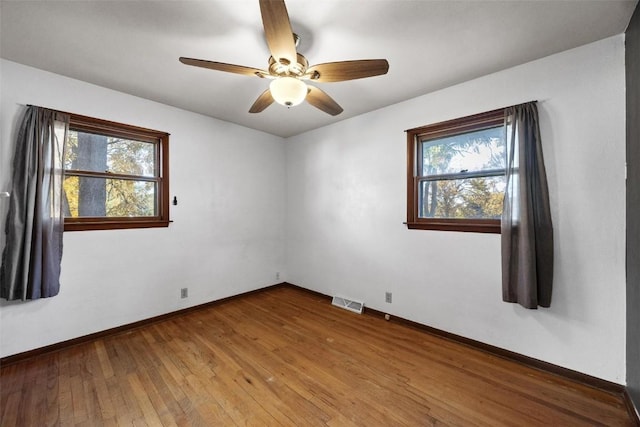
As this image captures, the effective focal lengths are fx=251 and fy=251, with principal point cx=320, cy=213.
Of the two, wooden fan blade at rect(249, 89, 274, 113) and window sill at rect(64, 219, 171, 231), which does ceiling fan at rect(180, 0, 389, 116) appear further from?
window sill at rect(64, 219, 171, 231)

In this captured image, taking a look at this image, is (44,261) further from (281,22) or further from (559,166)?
(559,166)

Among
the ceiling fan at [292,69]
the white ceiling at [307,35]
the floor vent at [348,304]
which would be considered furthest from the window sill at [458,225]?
the ceiling fan at [292,69]

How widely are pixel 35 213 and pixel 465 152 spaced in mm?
4015

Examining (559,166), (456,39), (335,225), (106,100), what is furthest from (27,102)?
(559,166)

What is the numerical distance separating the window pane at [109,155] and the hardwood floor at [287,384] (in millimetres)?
1775

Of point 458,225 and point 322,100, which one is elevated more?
point 322,100

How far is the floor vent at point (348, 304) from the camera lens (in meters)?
3.28

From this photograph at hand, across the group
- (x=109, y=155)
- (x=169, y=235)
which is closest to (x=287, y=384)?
(x=169, y=235)

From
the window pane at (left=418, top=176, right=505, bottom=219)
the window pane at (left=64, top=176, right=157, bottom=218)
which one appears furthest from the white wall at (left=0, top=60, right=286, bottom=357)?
the window pane at (left=418, top=176, right=505, bottom=219)

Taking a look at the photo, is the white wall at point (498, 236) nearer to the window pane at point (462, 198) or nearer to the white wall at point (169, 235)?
the window pane at point (462, 198)

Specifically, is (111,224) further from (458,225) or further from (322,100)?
(458,225)

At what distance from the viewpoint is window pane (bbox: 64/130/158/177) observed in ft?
8.23

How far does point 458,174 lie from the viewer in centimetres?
258

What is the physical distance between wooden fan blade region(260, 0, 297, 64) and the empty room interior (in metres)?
0.01
